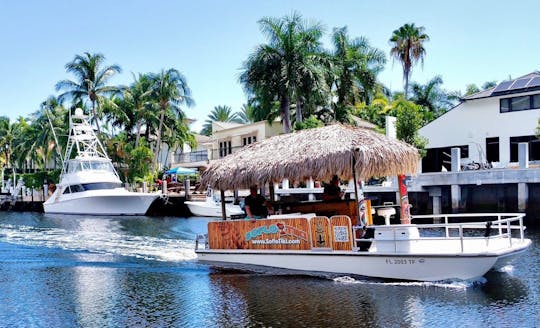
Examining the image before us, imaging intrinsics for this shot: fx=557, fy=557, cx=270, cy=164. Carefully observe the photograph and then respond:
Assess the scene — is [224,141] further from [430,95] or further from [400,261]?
[400,261]

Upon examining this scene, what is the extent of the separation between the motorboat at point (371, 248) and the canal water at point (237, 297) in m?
0.28

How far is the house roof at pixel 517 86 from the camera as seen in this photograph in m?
32.2

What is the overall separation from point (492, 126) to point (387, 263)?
25.1 m

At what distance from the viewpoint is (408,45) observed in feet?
167

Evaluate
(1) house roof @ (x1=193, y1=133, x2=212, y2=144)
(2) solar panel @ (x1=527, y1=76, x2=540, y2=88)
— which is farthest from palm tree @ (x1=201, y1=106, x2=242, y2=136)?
(2) solar panel @ (x1=527, y1=76, x2=540, y2=88)

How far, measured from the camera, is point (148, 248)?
20750 millimetres

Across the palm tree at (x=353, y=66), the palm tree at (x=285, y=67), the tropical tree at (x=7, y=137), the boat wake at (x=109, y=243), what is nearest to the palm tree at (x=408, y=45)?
the palm tree at (x=353, y=66)

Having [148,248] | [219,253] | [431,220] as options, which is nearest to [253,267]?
[219,253]

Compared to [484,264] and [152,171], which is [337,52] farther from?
[484,264]

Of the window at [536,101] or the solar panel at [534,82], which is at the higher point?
the solar panel at [534,82]

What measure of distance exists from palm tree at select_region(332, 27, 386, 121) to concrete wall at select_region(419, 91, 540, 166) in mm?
10611

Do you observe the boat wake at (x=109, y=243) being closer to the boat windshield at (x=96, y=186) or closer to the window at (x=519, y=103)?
the boat windshield at (x=96, y=186)

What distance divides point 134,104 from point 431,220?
38375 mm

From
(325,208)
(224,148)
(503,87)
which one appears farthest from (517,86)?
(224,148)
